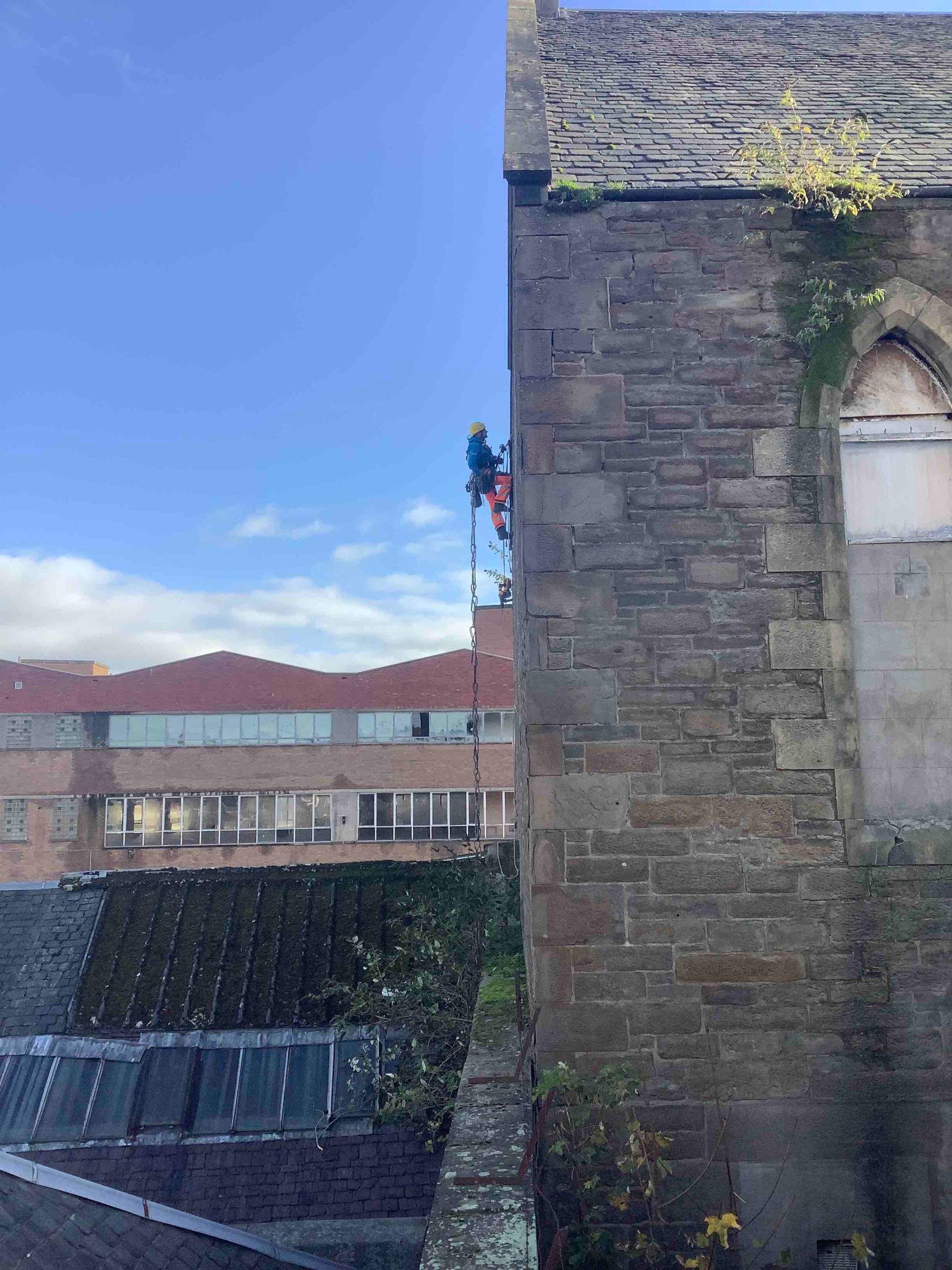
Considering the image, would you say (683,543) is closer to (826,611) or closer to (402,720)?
(826,611)

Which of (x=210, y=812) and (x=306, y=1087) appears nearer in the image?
(x=306, y=1087)

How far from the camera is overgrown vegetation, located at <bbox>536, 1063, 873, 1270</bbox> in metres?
4.55

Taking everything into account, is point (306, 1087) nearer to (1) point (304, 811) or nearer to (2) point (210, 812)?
(1) point (304, 811)

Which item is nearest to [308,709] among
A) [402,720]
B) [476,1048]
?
[402,720]

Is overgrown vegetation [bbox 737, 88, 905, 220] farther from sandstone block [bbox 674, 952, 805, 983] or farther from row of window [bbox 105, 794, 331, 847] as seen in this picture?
row of window [bbox 105, 794, 331, 847]

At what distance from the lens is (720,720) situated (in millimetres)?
5207

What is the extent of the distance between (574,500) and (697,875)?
233 centimetres

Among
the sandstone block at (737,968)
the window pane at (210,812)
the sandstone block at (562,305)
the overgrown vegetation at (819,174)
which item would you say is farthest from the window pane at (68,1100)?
the window pane at (210,812)

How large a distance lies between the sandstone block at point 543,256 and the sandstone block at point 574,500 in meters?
1.31

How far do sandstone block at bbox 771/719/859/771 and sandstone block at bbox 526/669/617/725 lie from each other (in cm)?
99

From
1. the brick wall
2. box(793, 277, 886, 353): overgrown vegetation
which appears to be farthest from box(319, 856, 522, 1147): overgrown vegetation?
box(793, 277, 886, 353): overgrown vegetation

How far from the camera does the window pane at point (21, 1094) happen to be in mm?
8727

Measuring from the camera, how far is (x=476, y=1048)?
6.00 m

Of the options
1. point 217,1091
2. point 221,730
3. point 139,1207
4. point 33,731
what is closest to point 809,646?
point 139,1207
